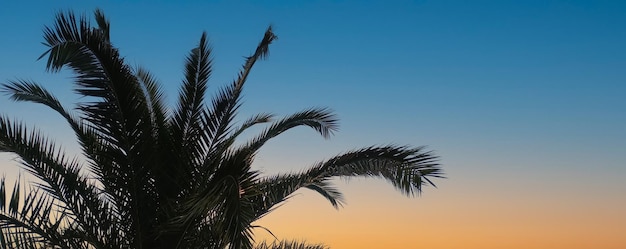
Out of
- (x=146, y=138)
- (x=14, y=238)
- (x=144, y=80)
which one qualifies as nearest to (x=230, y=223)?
(x=146, y=138)

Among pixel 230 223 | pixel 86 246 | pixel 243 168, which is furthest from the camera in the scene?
pixel 86 246

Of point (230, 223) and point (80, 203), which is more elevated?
point (80, 203)

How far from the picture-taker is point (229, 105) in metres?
11.8

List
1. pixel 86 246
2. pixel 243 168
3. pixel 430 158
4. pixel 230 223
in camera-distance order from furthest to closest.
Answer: pixel 86 246 < pixel 430 158 < pixel 243 168 < pixel 230 223

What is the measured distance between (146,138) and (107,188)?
3.12 feet

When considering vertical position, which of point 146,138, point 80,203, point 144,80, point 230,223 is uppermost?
point 144,80

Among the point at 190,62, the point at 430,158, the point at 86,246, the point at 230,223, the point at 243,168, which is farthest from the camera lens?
the point at 190,62

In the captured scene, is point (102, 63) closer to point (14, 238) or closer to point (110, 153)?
point (110, 153)

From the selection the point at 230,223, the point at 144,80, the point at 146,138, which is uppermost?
the point at 144,80

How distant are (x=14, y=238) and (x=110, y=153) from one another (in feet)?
5.60

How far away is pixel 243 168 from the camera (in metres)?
9.82

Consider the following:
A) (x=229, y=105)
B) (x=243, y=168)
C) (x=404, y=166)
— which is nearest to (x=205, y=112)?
(x=229, y=105)

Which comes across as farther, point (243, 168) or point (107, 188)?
point (107, 188)

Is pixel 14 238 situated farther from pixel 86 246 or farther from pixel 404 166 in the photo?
pixel 404 166
